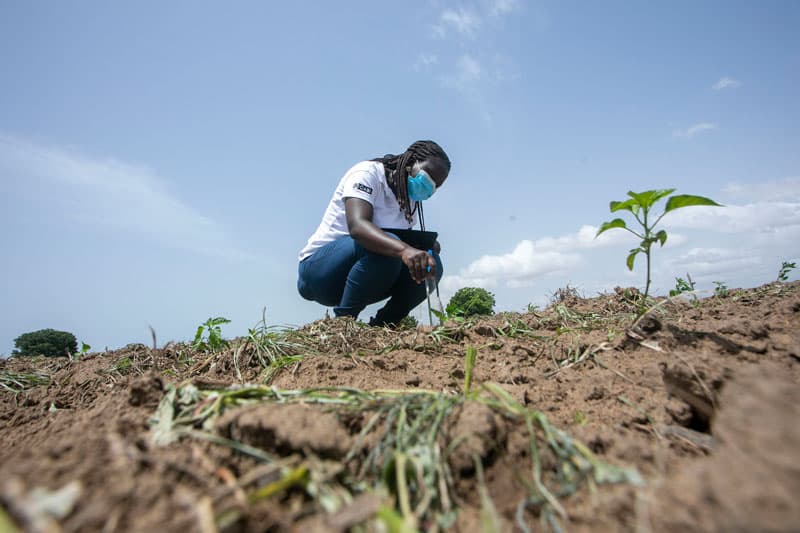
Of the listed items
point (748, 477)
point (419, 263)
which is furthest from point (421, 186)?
point (748, 477)

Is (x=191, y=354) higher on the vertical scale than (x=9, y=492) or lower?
higher

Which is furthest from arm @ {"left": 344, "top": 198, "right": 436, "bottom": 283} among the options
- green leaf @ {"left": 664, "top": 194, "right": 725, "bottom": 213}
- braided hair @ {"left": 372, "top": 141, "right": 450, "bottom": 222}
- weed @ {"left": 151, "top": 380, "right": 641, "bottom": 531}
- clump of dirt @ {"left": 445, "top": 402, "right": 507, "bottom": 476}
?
clump of dirt @ {"left": 445, "top": 402, "right": 507, "bottom": 476}

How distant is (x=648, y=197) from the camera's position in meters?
1.54

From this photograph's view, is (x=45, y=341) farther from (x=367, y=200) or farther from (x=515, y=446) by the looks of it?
(x=515, y=446)

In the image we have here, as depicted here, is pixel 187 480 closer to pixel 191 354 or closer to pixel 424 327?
pixel 424 327

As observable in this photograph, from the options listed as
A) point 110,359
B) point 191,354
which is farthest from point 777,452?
point 110,359

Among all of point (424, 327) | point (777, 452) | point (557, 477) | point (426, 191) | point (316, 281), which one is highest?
point (426, 191)

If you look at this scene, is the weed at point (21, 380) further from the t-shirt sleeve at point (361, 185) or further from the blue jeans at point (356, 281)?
the t-shirt sleeve at point (361, 185)

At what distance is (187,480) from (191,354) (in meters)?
2.14

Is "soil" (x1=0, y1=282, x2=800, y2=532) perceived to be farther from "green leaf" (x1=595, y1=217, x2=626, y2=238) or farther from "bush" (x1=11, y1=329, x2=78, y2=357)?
"bush" (x1=11, y1=329, x2=78, y2=357)

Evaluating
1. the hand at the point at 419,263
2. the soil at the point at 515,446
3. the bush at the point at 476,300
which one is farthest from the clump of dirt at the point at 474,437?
the bush at the point at 476,300

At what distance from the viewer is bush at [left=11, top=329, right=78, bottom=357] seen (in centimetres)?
651

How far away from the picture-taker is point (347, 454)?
81cm

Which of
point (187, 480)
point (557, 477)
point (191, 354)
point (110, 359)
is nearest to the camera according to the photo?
point (187, 480)
